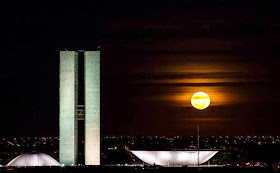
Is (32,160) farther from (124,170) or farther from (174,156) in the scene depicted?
(174,156)

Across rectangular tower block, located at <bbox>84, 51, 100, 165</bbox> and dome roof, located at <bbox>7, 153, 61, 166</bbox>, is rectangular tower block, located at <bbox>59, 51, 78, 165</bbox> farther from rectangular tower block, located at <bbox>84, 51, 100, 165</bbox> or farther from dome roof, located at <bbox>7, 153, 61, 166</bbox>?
dome roof, located at <bbox>7, 153, 61, 166</bbox>

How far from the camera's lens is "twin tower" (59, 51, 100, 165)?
77.9 m

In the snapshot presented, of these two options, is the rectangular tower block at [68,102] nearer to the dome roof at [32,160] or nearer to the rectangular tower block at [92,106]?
the rectangular tower block at [92,106]

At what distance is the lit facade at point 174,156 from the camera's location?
6900cm

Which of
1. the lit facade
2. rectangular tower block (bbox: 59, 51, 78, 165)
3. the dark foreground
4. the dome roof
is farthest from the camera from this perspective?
rectangular tower block (bbox: 59, 51, 78, 165)

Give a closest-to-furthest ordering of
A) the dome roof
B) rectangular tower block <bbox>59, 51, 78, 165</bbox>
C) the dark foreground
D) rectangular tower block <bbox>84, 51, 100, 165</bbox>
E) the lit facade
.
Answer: the dark foreground → the lit facade → the dome roof → rectangular tower block <bbox>84, 51, 100, 165</bbox> → rectangular tower block <bbox>59, 51, 78, 165</bbox>

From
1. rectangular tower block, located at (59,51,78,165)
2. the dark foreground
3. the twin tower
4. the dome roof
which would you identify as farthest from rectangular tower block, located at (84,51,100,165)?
the dark foreground

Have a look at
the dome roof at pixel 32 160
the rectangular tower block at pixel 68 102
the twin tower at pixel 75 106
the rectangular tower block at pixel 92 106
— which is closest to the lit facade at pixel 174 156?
the rectangular tower block at pixel 92 106

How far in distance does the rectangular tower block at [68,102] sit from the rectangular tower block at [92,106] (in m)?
1.21

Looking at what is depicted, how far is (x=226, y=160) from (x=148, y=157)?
2320cm

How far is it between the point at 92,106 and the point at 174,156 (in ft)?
39.1

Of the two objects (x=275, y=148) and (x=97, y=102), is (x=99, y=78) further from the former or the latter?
(x=275, y=148)

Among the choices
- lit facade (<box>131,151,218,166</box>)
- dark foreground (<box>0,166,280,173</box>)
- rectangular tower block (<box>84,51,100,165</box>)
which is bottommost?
dark foreground (<box>0,166,280,173</box>)

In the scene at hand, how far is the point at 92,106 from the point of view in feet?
257
